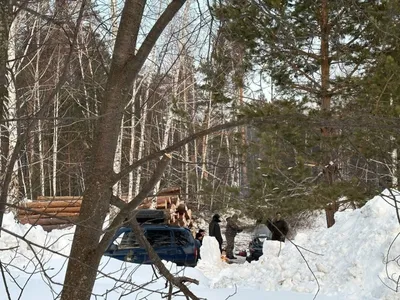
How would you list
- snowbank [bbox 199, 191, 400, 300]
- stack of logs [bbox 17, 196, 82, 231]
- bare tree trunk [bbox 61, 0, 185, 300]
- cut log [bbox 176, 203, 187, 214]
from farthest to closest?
cut log [bbox 176, 203, 187, 214] → snowbank [bbox 199, 191, 400, 300] → bare tree trunk [bbox 61, 0, 185, 300] → stack of logs [bbox 17, 196, 82, 231]

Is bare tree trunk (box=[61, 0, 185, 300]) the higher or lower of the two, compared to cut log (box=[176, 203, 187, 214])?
lower

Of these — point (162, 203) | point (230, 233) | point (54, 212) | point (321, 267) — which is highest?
point (162, 203)

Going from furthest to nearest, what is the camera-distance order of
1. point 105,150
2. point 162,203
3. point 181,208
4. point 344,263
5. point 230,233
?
point 181,208 → point 162,203 → point 230,233 → point 344,263 → point 105,150

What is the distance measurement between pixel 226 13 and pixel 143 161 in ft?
3.61

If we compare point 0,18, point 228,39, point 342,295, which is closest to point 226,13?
point 228,39

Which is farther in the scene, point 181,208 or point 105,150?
point 181,208

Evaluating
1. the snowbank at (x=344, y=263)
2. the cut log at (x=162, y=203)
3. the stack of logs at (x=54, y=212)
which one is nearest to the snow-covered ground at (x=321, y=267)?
the snowbank at (x=344, y=263)

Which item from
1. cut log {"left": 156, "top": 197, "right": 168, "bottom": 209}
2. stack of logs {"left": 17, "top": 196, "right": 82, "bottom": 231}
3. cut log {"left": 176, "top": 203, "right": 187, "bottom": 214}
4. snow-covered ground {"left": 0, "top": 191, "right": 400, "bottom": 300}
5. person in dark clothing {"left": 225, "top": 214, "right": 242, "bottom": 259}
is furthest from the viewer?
cut log {"left": 176, "top": 203, "right": 187, "bottom": 214}

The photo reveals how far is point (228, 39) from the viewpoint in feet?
9.59

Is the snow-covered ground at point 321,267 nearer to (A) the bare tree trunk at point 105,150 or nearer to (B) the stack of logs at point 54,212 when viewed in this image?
(B) the stack of logs at point 54,212

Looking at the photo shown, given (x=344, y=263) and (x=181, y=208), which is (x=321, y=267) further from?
(x=181, y=208)

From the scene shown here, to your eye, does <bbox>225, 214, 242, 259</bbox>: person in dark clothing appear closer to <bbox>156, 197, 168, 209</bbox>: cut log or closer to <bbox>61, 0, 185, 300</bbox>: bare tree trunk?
<bbox>156, 197, 168, 209</bbox>: cut log

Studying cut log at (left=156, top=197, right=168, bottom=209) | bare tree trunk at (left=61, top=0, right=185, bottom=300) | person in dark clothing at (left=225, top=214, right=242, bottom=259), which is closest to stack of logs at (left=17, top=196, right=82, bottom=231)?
bare tree trunk at (left=61, top=0, right=185, bottom=300)

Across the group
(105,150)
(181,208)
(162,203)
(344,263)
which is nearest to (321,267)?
(344,263)
